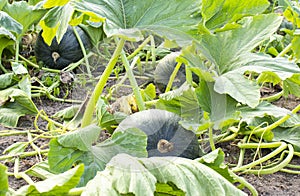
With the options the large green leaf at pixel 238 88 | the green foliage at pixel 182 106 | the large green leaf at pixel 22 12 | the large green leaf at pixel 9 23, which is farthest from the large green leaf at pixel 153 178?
the large green leaf at pixel 22 12

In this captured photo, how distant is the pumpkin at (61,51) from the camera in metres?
2.96

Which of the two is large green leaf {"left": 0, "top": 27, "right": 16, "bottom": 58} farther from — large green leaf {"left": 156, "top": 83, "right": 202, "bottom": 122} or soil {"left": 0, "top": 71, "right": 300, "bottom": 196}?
large green leaf {"left": 156, "top": 83, "right": 202, "bottom": 122}

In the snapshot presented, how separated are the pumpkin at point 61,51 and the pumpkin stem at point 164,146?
1.28m

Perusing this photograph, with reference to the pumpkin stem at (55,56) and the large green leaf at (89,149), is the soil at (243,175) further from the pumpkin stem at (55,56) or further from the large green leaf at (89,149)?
the pumpkin stem at (55,56)

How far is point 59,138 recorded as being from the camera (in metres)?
1.71

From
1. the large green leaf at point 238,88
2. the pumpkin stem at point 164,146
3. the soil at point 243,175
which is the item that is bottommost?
the soil at point 243,175

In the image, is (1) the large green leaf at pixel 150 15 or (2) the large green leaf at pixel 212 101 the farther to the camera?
(2) the large green leaf at pixel 212 101

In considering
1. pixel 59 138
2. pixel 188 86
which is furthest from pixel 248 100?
pixel 59 138

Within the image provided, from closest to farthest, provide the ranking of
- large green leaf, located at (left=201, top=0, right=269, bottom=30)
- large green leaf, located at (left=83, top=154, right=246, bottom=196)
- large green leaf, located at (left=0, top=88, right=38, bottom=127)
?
1. large green leaf, located at (left=83, top=154, right=246, bottom=196)
2. large green leaf, located at (left=201, top=0, right=269, bottom=30)
3. large green leaf, located at (left=0, top=88, right=38, bottom=127)

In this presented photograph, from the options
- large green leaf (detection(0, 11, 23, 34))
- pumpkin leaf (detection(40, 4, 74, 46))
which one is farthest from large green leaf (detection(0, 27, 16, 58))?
pumpkin leaf (detection(40, 4, 74, 46))

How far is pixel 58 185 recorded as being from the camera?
4.15 feet

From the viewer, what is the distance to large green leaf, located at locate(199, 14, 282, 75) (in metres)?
1.92

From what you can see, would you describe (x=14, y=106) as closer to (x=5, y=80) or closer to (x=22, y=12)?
(x=5, y=80)

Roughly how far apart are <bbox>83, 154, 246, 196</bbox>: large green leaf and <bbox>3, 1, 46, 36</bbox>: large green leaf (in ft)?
4.29
